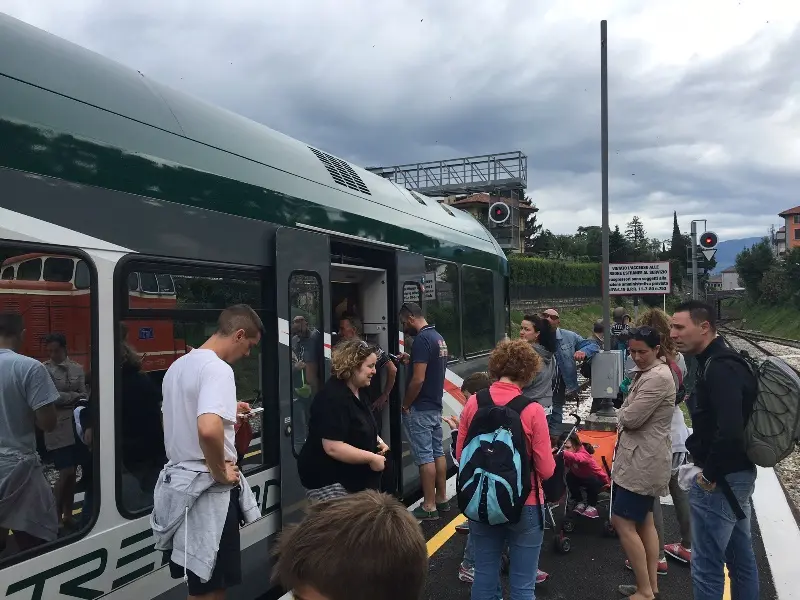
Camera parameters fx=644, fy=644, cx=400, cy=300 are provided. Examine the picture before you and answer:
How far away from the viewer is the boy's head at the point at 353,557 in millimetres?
1193

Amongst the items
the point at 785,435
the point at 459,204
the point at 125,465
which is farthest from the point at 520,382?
the point at 459,204

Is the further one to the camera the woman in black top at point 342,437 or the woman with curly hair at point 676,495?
the woman with curly hair at point 676,495

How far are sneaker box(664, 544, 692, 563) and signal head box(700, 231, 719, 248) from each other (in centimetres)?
971

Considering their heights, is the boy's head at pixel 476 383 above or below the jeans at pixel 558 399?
above

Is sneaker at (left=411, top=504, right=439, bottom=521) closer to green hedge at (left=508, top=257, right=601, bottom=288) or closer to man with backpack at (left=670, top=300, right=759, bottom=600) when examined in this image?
man with backpack at (left=670, top=300, right=759, bottom=600)

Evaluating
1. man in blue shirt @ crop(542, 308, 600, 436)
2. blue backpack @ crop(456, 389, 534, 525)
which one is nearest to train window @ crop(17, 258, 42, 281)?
blue backpack @ crop(456, 389, 534, 525)

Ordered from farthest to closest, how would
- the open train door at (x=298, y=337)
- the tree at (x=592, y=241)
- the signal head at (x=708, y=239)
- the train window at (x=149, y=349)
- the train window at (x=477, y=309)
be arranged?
the tree at (x=592, y=241) < the signal head at (x=708, y=239) < the train window at (x=477, y=309) < the open train door at (x=298, y=337) < the train window at (x=149, y=349)

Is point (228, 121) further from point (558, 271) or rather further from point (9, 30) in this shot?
point (558, 271)

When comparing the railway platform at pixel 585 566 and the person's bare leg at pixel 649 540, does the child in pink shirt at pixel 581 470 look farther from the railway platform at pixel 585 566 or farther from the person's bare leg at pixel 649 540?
the person's bare leg at pixel 649 540

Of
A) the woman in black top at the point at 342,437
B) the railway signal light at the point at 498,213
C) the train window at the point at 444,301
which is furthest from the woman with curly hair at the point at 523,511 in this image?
the railway signal light at the point at 498,213

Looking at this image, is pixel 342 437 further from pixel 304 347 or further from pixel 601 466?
pixel 601 466

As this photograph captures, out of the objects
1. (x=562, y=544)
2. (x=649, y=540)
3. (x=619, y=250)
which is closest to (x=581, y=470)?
(x=562, y=544)

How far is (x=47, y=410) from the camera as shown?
2.64 metres

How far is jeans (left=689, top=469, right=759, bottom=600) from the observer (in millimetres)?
3203
